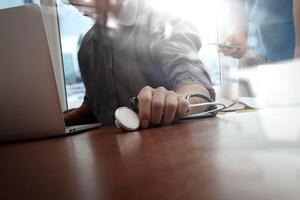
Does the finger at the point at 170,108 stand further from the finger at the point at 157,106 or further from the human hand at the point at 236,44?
the human hand at the point at 236,44

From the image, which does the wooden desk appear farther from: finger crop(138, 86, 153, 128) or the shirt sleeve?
the shirt sleeve

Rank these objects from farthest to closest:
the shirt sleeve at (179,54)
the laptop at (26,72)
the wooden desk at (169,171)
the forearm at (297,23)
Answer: the forearm at (297,23)
the shirt sleeve at (179,54)
the laptop at (26,72)
the wooden desk at (169,171)

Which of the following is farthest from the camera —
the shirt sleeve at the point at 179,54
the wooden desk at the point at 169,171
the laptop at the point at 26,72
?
the shirt sleeve at the point at 179,54

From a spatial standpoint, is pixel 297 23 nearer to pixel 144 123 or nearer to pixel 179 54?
pixel 179 54

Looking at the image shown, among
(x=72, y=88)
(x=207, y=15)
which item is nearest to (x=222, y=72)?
(x=207, y=15)

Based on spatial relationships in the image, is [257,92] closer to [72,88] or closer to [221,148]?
[221,148]

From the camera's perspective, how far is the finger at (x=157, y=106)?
0.50 meters

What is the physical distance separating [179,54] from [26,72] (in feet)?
1.66

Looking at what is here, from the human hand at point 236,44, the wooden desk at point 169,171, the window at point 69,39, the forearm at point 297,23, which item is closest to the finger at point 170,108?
the wooden desk at point 169,171

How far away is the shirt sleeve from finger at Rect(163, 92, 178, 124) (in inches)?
8.2

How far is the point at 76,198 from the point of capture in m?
0.17

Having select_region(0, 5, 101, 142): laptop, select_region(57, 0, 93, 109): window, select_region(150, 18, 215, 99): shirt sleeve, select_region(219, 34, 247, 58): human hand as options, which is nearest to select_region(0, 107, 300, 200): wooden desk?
select_region(0, 5, 101, 142): laptop

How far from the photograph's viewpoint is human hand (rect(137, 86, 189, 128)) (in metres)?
0.50

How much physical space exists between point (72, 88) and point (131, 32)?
0.67 metres
